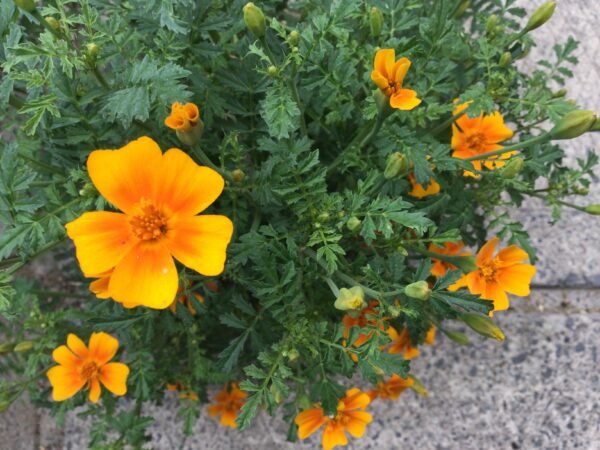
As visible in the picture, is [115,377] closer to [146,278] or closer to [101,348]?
[101,348]

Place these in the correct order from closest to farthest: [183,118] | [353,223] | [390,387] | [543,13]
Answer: [183,118] < [353,223] < [543,13] < [390,387]

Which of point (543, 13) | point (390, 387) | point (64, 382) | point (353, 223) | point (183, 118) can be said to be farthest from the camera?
point (390, 387)

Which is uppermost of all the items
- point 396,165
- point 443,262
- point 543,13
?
point 543,13

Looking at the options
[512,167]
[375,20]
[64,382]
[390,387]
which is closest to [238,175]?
[375,20]

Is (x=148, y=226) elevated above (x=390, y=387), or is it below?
above

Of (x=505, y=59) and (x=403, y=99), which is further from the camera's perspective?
(x=505, y=59)

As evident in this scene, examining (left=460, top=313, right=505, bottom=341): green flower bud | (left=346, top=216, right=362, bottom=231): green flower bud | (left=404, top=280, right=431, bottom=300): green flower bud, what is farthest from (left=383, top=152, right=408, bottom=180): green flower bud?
(left=460, top=313, right=505, bottom=341): green flower bud

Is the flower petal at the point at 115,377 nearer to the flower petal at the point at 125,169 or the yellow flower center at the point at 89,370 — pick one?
the yellow flower center at the point at 89,370

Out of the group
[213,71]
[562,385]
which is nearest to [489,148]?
[213,71]

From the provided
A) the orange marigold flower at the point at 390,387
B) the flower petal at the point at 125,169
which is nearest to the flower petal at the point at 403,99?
the flower petal at the point at 125,169
